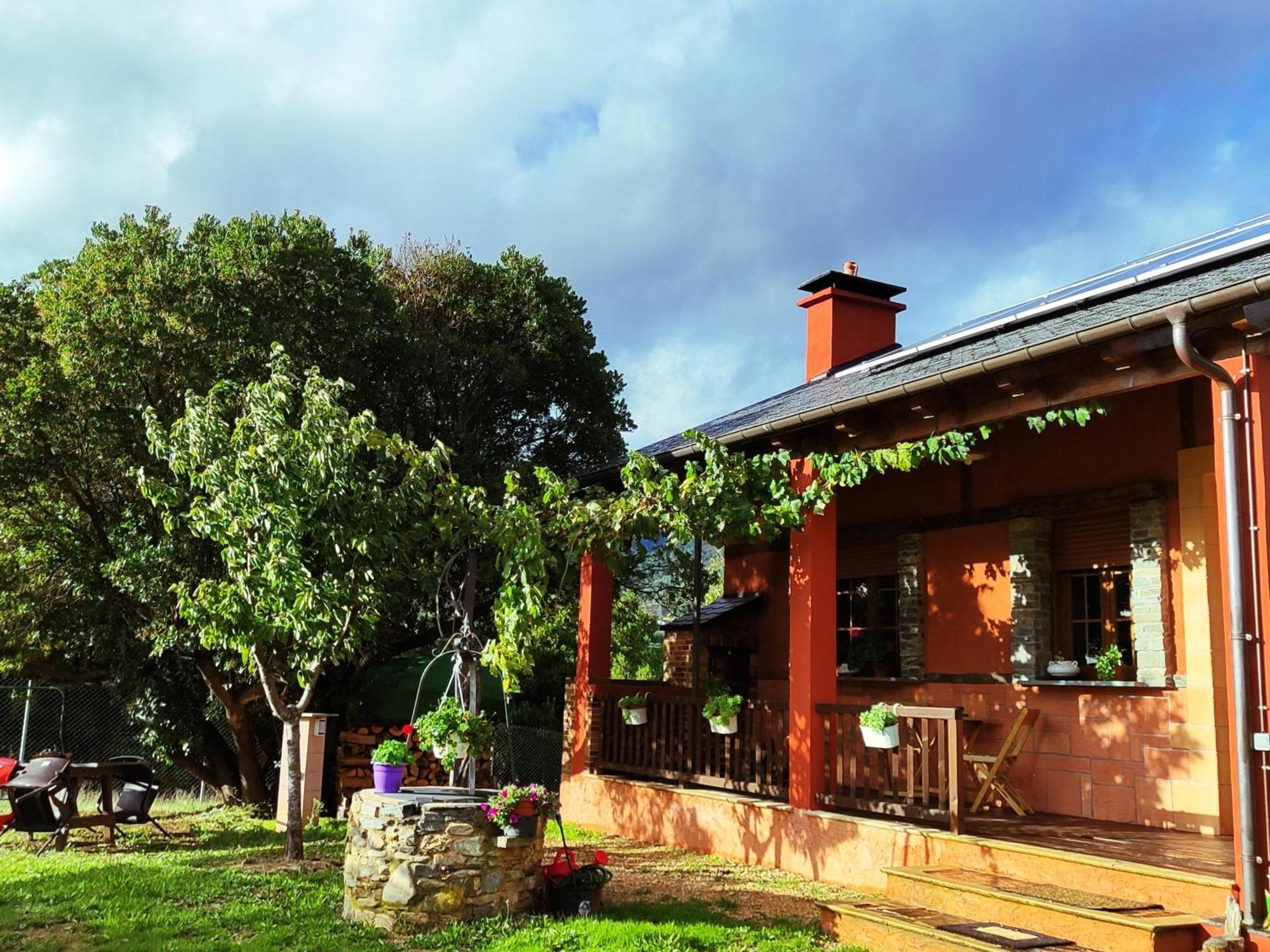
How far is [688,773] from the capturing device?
887 cm

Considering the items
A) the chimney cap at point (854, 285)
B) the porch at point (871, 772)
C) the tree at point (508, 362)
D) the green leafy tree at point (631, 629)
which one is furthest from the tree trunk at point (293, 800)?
the chimney cap at point (854, 285)

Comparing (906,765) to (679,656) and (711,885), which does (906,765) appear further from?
(679,656)

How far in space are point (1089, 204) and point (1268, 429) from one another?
2727 inches

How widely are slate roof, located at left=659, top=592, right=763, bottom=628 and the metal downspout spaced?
21.2 ft

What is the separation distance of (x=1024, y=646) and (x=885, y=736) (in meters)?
2.00

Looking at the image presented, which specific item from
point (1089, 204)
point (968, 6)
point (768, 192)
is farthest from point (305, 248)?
point (1089, 204)

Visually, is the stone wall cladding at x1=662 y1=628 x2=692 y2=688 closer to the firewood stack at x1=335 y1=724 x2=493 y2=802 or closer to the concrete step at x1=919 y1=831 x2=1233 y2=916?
the firewood stack at x1=335 y1=724 x2=493 y2=802

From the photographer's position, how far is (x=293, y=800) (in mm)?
8094

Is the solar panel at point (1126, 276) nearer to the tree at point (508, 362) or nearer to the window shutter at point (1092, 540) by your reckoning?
the window shutter at point (1092, 540)

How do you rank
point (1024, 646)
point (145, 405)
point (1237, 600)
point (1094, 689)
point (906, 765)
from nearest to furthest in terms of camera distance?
point (1237, 600), point (906, 765), point (1094, 689), point (1024, 646), point (145, 405)

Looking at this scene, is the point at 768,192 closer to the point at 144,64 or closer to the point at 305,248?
the point at 305,248

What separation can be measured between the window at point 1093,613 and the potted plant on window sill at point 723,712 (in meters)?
2.71

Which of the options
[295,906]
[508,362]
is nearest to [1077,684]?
[295,906]

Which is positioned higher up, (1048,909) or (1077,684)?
(1077,684)
